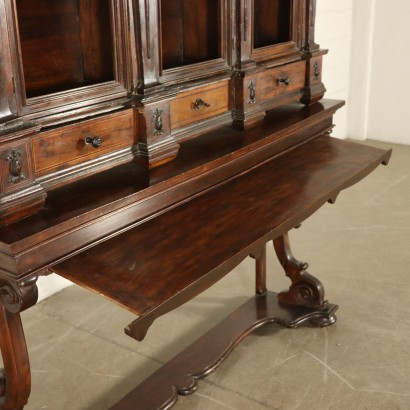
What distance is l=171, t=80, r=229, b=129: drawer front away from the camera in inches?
83.1

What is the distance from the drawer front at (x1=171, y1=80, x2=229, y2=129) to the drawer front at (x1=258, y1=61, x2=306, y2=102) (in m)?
0.21

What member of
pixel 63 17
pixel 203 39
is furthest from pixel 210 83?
pixel 63 17

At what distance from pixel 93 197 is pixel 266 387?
1352 mm

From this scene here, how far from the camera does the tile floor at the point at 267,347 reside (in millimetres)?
2715

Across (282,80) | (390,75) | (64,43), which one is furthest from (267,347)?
(390,75)

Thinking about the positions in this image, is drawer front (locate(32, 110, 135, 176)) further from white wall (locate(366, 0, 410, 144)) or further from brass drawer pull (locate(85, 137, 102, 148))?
white wall (locate(366, 0, 410, 144))

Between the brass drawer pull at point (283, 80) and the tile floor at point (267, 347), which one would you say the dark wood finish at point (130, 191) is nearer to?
the brass drawer pull at point (283, 80)

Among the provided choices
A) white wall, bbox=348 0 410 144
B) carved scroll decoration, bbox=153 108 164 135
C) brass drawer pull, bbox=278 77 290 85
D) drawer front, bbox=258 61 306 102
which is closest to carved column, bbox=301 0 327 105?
drawer front, bbox=258 61 306 102

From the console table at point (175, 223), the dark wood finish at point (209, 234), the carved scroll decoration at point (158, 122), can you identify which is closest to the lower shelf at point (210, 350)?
the console table at point (175, 223)

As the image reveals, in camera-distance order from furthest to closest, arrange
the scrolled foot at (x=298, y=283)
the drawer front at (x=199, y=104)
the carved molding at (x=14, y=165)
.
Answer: the scrolled foot at (x=298, y=283) → the drawer front at (x=199, y=104) → the carved molding at (x=14, y=165)

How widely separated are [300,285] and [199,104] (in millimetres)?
1296

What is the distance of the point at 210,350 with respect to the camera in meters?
2.79

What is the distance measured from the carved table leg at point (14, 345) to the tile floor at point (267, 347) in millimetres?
845

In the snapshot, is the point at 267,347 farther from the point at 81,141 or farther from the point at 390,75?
the point at 390,75
